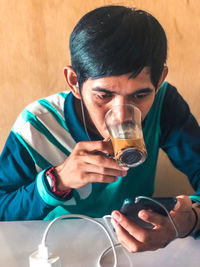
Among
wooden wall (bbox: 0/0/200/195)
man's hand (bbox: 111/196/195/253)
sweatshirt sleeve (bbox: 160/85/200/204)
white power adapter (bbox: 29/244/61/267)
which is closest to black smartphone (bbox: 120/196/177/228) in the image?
man's hand (bbox: 111/196/195/253)

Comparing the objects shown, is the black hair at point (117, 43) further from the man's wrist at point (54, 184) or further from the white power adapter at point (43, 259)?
the white power adapter at point (43, 259)

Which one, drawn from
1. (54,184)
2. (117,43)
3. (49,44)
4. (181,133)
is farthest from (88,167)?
(49,44)

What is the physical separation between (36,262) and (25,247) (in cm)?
15

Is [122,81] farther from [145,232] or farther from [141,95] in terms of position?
[145,232]

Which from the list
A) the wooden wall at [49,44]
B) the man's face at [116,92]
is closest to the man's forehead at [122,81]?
the man's face at [116,92]

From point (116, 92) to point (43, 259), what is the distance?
0.50 meters

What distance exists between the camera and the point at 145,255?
825 mm

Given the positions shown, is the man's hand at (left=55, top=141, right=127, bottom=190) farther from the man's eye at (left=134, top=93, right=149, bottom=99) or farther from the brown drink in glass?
the man's eye at (left=134, top=93, right=149, bottom=99)

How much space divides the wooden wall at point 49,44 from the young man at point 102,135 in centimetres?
36

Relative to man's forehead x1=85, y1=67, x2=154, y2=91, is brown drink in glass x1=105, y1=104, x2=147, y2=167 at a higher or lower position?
lower

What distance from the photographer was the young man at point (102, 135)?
898mm

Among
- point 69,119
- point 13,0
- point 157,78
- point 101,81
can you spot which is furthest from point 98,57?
point 13,0

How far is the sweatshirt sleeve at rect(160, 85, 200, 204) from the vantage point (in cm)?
127

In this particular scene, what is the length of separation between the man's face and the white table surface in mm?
329
